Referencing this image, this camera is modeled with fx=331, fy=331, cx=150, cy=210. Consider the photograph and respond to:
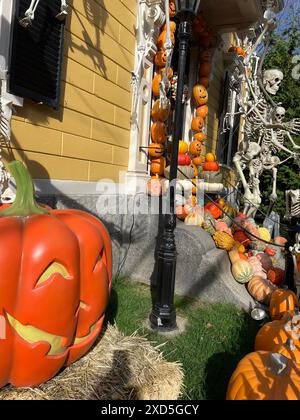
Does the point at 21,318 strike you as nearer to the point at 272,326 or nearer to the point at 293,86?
the point at 272,326

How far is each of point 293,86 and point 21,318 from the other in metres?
13.6

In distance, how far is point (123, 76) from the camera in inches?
185

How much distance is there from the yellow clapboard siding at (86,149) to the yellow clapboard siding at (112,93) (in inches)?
24.2

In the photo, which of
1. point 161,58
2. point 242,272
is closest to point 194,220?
point 242,272

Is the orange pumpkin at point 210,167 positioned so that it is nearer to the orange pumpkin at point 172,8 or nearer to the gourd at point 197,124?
the gourd at point 197,124

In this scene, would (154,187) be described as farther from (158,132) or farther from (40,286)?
(40,286)

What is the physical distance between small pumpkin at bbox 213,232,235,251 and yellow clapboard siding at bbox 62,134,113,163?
5.94 ft

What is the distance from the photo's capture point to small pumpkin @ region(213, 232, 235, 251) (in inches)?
175

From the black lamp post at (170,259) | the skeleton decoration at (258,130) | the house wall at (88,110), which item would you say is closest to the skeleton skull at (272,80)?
the skeleton decoration at (258,130)

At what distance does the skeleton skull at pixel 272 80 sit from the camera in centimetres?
598

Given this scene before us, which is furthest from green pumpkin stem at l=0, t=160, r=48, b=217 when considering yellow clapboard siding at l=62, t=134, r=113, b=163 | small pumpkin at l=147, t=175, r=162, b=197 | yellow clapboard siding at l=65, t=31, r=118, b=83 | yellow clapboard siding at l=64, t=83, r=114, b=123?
small pumpkin at l=147, t=175, r=162, b=197

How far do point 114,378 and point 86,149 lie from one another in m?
2.69

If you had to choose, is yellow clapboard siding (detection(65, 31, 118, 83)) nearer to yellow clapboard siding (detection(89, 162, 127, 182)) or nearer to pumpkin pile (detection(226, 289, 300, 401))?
yellow clapboard siding (detection(89, 162, 127, 182))
